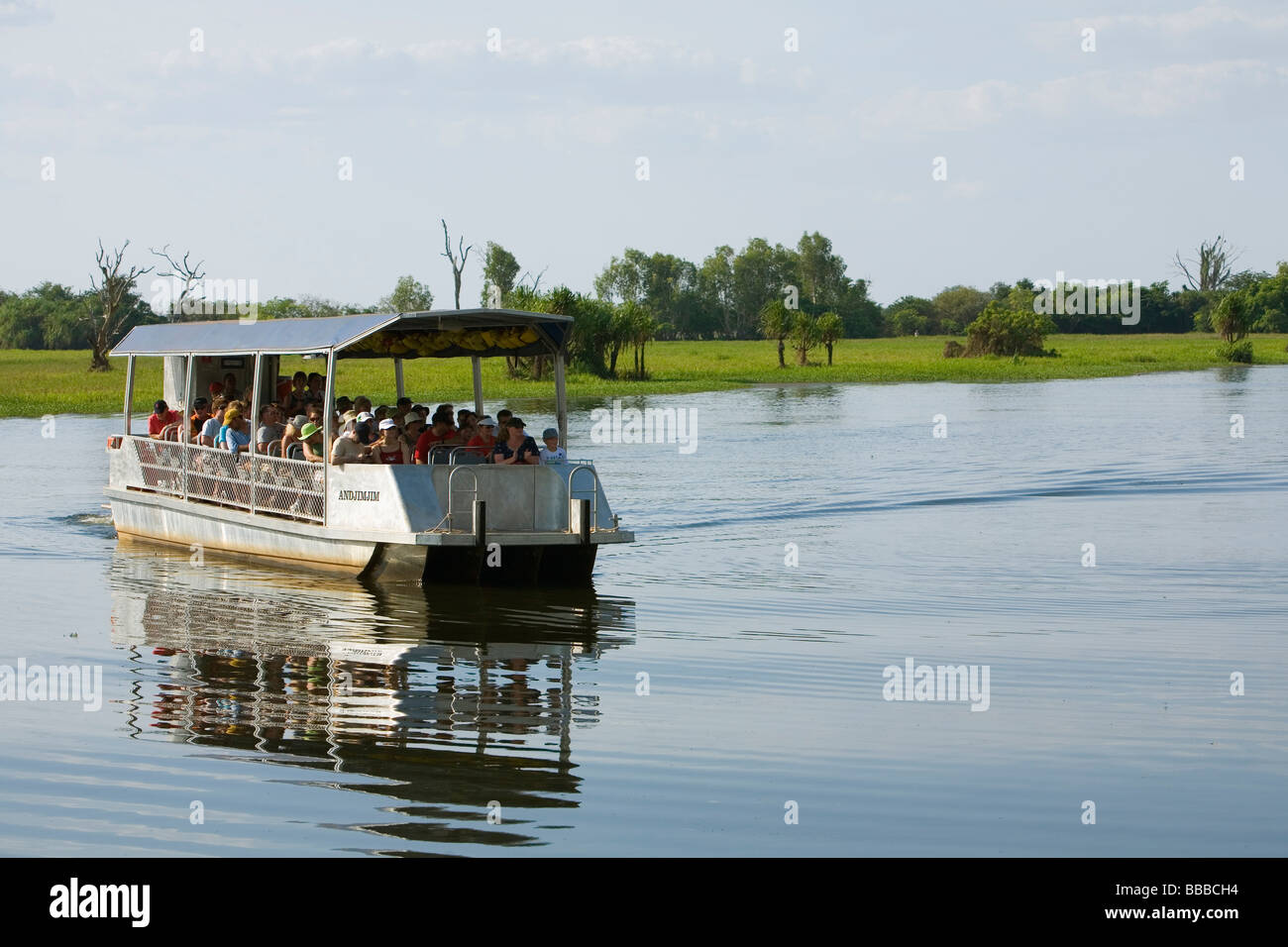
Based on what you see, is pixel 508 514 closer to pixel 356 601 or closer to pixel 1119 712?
pixel 356 601

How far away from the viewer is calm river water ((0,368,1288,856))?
844 centimetres

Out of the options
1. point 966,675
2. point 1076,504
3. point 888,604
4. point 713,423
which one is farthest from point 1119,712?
point 713,423

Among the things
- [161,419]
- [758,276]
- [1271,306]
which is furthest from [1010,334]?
[161,419]

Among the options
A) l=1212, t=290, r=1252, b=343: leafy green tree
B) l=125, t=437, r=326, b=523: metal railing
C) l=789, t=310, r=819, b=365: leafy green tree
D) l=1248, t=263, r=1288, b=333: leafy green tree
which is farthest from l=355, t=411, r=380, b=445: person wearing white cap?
l=1248, t=263, r=1288, b=333: leafy green tree

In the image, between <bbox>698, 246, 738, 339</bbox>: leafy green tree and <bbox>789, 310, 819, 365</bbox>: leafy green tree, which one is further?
<bbox>698, 246, 738, 339</bbox>: leafy green tree

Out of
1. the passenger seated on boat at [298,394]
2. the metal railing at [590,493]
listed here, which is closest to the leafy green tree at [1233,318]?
the passenger seated on boat at [298,394]

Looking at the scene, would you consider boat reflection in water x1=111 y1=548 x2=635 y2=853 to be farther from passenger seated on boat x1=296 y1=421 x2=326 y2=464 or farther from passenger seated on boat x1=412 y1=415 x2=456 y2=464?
passenger seated on boat x1=412 y1=415 x2=456 y2=464

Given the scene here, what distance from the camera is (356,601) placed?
15.9m

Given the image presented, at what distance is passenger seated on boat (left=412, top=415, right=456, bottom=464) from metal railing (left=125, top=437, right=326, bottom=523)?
43.9 inches

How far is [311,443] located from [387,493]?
2.09 m

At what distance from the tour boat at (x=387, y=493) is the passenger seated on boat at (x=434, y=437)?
0.41m

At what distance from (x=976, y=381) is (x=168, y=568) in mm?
57418

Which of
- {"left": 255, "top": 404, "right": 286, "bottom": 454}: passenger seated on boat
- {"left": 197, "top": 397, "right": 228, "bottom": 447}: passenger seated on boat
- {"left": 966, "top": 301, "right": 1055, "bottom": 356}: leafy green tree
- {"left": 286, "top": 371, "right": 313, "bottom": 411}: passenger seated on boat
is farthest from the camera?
{"left": 966, "top": 301, "right": 1055, "bottom": 356}: leafy green tree

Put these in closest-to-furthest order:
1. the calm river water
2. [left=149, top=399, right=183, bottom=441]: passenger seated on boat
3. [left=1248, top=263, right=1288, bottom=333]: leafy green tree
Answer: the calm river water, [left=149, top=399, right=183, bottom=441]: passenger seated on boat, [left=1248, top=263, right=1288, bottom=333]: leafy green tree
